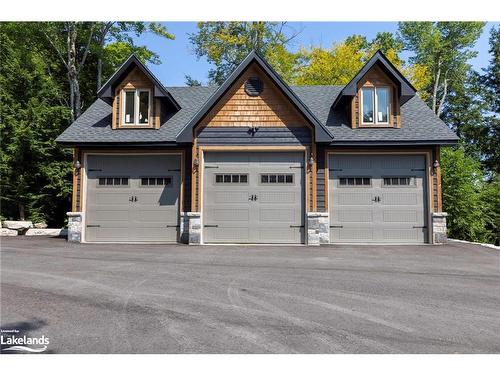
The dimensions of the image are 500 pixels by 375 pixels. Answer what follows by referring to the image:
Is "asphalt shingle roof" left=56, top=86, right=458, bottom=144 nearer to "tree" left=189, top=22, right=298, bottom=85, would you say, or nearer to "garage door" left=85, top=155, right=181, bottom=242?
"garage door" left=85, top=155, right=181, bottom=242

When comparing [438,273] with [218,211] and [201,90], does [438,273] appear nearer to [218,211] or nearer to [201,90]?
[218,211]

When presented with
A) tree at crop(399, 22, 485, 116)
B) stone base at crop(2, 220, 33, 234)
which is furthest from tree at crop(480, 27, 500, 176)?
stone base at crop(2, 220, 33, 234)

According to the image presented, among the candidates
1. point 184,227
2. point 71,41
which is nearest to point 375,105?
point 184,227

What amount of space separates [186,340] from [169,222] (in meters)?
8.57

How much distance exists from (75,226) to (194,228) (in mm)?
4299

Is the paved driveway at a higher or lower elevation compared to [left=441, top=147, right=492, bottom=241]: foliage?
lower

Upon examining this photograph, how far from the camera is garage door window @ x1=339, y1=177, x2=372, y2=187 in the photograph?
1165 centimetres

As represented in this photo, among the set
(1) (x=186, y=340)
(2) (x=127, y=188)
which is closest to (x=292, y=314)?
(1) (x=186, y=340)

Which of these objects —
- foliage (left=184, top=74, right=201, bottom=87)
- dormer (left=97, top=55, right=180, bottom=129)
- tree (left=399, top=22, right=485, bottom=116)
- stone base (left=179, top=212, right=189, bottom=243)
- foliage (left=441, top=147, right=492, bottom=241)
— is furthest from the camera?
foliage (left=184, top=74, right=201, bottom=87)

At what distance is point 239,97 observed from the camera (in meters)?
11.5

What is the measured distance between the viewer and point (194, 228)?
11156mm

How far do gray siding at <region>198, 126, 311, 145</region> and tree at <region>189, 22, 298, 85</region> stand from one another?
569 inches

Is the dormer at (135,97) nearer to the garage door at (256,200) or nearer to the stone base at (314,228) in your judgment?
the garage door at (256,200)

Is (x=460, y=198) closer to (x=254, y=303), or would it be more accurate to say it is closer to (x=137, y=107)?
(x=254, y=303)
